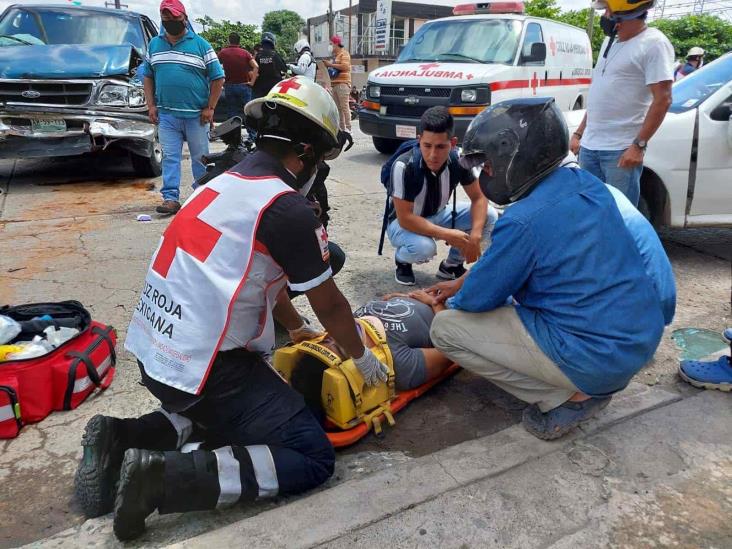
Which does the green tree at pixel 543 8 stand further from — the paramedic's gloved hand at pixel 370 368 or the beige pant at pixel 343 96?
the paramedic's gloved hand at pixel 370 368

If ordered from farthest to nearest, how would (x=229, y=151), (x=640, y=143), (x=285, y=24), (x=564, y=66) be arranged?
(x=285, y=24)
(x=564, y=66)
(x=640, y=143)
(x=229, y=151)

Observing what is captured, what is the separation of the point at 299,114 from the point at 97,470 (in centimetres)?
145

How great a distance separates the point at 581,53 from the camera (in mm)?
10266

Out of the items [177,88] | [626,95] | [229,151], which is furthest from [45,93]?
[626,95]

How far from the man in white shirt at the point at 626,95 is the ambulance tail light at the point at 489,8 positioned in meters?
6.40

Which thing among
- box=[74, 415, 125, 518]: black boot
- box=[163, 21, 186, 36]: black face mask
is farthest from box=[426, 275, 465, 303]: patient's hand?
box=[163, 21, 186, 36]: black face mask

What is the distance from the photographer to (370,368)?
2383 millimetres

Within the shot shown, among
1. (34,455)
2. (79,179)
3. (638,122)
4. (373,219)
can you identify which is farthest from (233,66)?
(34,455)

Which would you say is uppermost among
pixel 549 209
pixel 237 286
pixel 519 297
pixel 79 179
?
pixel 549 209

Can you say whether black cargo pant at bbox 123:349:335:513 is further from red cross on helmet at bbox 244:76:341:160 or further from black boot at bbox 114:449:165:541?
red cross on helmet at bbox 244:76:341:160

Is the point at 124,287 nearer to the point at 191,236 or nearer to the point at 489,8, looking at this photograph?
the point at 191,236

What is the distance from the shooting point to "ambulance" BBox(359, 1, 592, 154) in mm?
7406

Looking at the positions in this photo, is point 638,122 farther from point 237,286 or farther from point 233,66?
point 233,66

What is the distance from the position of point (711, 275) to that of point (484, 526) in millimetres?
3473
